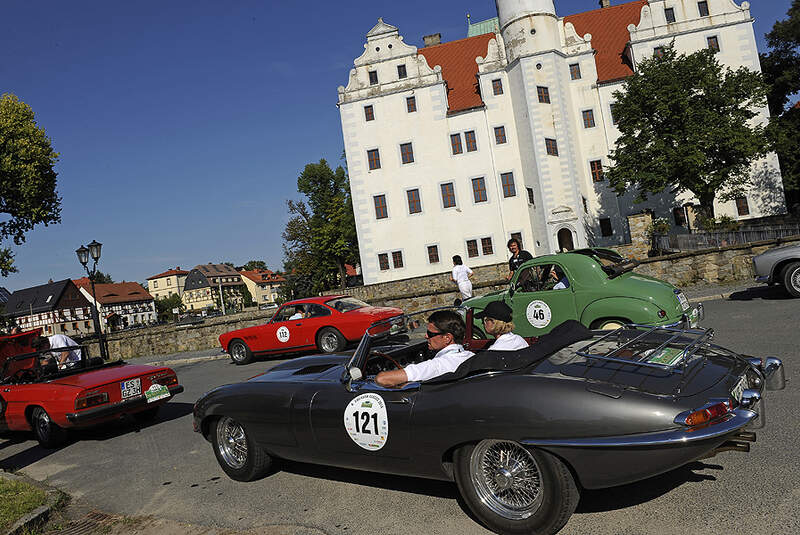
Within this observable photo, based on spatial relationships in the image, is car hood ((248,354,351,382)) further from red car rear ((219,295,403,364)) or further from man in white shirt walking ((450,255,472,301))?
man in white shirt walking ((450,255,472,301))

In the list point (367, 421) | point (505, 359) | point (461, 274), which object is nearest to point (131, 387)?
point (367, 421)

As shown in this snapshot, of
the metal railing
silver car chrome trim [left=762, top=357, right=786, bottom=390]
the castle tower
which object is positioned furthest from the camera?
the castle tower

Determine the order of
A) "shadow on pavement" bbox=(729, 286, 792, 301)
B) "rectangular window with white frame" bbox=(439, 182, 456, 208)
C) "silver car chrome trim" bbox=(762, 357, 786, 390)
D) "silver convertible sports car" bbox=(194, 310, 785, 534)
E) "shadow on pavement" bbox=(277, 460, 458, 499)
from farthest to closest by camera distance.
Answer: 1. "rectangular window with white frame" bbox=(439, 182, 456, 208)
2. "shadow on pavement" bbox=(729, 286, 792, 301)
3. "shadow on pavement" bbox=(277, 460, 458, 499)
4. "silver car chrome trim" bbox=(762, 357, 786, 390)
5. "silver convertible sports car" bbox=(194, 310, 785, 534)

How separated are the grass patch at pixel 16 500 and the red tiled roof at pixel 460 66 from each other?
38.9 metres

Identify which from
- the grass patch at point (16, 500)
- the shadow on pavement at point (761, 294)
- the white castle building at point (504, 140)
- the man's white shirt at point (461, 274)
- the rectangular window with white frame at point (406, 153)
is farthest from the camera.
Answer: the rectangular window with white frame at point (406, 153)

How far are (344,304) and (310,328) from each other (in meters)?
1.01

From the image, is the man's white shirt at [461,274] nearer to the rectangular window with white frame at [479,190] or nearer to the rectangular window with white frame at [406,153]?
the rectangular window with white frame at [479,190]

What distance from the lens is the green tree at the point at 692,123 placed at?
3172 centimetres

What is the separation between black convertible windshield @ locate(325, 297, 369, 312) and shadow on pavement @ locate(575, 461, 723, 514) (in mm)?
10114

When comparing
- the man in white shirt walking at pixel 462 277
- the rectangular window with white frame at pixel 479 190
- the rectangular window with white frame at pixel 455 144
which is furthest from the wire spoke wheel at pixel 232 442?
the rectangular window with white frame at pixel 455 144

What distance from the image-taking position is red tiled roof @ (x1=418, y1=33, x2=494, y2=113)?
138 ft

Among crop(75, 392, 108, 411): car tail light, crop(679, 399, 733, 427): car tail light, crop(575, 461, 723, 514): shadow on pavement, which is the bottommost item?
crop(575, 461, 723, 514): shadow on pavement

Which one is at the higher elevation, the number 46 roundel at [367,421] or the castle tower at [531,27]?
the castle tower at [531,27]

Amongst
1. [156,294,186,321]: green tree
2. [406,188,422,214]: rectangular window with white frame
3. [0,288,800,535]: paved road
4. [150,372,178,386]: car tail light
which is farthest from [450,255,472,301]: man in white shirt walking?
[156,294,186,321]: green tree
